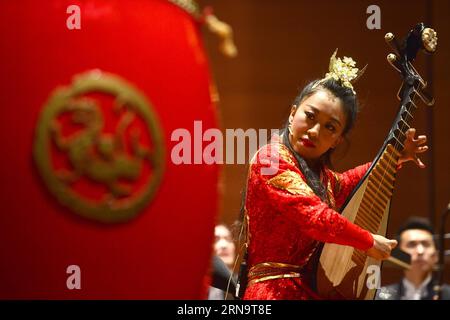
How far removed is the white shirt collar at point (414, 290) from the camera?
10.3 ft

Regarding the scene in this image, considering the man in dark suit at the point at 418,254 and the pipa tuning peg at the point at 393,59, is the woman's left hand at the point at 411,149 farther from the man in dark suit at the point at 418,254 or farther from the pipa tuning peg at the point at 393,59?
the man in dark suit at the point at 418,254

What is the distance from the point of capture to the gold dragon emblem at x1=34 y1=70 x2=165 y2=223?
83 centimetres

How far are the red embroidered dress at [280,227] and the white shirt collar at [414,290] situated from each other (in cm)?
153

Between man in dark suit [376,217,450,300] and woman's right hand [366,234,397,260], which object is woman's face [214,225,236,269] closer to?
man in dark suit [376,217,450,300]

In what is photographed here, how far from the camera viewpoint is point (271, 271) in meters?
1.73

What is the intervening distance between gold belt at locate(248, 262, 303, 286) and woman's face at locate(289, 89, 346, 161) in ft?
0.82

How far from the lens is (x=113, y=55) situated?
86 centimetres

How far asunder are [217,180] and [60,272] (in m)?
0.21

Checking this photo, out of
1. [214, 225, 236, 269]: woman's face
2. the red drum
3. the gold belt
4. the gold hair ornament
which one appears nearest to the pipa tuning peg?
the gold hair ornament

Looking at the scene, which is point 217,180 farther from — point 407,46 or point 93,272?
point 407,46

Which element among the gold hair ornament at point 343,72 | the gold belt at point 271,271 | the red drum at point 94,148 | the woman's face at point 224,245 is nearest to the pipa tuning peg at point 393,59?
the gold hair ornament at point 343,72

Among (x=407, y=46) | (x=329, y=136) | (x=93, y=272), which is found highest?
(x=407, y=46)
